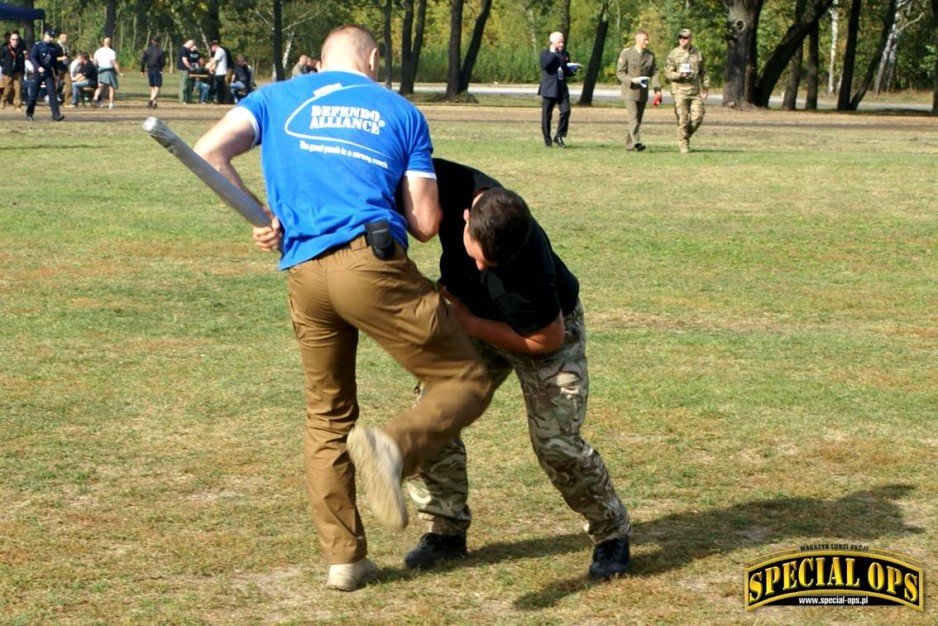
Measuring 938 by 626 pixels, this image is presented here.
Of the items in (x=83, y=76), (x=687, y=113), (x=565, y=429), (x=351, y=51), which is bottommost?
(x=83, y=76)

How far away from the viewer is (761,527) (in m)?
5.88

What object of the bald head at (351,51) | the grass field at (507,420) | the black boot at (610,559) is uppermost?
the bald head at (351,51)

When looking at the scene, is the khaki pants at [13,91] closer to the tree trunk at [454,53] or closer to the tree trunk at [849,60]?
the tree trunk at [454,53]

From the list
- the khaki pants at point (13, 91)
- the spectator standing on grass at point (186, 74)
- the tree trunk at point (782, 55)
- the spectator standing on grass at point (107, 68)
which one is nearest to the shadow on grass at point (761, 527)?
the khaki pants at point (13, 91)

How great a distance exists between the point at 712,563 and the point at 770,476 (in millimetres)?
1289

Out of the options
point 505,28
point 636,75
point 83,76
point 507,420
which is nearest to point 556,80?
point 636,75

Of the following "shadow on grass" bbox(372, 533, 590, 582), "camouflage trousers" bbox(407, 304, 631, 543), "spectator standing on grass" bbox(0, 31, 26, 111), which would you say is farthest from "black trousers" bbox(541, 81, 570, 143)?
"camouflage trousers" bbox(407, 304, 631, 543)

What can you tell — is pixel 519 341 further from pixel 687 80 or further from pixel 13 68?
pixel 13 68

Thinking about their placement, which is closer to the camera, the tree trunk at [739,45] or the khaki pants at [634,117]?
the khaki pants at [634,117]

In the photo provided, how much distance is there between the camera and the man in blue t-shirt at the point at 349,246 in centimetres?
471

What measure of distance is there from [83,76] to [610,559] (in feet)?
121

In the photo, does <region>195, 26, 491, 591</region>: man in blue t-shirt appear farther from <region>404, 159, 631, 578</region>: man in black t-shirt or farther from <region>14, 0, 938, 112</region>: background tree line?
<region>14, 0, 938, 112</region>: background tree line

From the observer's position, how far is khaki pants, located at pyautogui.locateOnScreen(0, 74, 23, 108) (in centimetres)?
3622

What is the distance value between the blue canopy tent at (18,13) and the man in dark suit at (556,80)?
19794 millimetres
